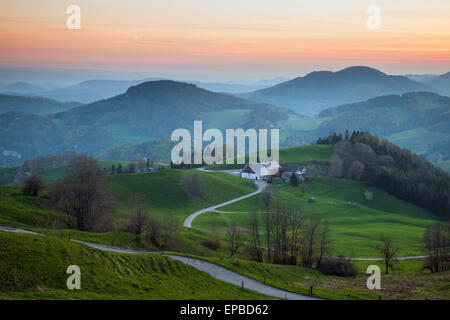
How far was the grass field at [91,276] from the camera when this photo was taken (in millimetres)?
26219

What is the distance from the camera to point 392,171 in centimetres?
14188

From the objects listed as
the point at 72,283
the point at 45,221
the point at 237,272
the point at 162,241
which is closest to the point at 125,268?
the point at 72,283

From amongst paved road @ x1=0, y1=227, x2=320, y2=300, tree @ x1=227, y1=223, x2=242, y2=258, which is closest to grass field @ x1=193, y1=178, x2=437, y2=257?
tree @ x1=227, y1=223, x2=242, y2=258

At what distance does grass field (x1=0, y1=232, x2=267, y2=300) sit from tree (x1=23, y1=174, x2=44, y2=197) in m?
45.4

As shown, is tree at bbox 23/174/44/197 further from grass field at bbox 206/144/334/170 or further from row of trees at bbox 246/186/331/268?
grass field at bbox 206/144/334/170

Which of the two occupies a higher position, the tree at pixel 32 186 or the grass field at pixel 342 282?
the tree at pixel 32 186

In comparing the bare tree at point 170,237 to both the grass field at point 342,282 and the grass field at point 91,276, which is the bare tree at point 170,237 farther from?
the grass field at point 91,276

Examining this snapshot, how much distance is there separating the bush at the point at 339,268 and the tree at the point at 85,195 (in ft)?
115

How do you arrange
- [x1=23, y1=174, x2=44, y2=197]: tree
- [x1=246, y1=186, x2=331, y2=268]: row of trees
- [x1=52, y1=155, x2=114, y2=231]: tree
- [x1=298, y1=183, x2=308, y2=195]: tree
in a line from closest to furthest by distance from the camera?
[x1=246, y1=186, x2=331, y2=268]: row of trees, [x1=52, y1=155, x2=114, y2=231]: tree, [x1=23, y1=174, x2=44, y2=197]: tree, [x1=298, y1=183, x2=308, y2=195]: tree

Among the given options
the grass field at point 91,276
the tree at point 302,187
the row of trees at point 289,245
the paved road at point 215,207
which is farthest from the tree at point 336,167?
the grass field at point 91,276

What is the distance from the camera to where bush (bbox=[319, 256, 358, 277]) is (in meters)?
54.6

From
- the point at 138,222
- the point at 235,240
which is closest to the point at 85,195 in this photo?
the point at 138,222

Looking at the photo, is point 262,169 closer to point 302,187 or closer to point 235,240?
point 302,187

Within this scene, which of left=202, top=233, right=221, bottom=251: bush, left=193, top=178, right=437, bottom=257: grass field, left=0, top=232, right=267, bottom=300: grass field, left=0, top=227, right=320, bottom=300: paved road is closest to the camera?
left=0, top=232, right=267, bottom=300: grass field
